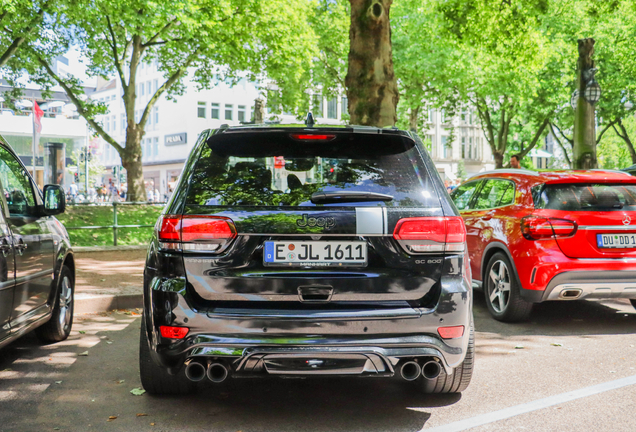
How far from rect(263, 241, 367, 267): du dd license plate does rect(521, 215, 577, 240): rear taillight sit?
3.73 metres

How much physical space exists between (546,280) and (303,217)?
3926mm

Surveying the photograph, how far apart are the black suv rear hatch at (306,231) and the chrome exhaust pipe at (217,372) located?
357 millimetres

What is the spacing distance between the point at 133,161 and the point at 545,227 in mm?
22553

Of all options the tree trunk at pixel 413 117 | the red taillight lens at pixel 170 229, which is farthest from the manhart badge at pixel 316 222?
the tree trunk at pixel 413 117

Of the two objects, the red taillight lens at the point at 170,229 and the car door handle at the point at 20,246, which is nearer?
the red taillight lens at the point at 170,229

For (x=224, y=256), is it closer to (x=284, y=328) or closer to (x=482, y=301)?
(x=284, y=328)

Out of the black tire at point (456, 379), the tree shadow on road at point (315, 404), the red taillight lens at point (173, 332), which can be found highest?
the red taillight lens at point (173, 332)

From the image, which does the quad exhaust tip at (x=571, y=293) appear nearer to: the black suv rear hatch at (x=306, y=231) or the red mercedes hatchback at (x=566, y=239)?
the red mercedes hatchback at (x=566, y=239)

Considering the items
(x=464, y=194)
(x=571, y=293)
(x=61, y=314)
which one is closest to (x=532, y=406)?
(x=571, y=293)

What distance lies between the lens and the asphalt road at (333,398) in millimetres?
4078

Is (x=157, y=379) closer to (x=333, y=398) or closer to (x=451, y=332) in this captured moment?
(x=333, y=398)

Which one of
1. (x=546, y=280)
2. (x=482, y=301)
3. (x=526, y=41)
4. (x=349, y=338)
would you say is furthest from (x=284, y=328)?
(x=526, y=41)

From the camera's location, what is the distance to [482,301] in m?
9.26

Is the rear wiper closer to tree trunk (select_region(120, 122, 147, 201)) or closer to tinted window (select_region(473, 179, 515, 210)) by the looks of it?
tinted window (select_region(473, 179, 515, 210))
